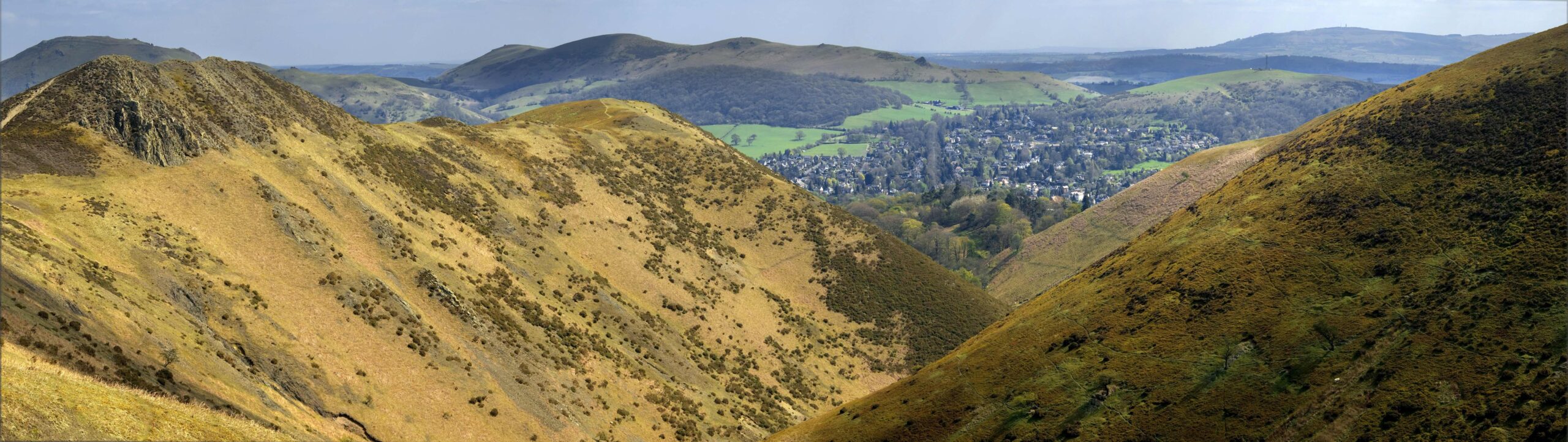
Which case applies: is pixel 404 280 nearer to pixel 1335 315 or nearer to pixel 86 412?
pixel 86 412

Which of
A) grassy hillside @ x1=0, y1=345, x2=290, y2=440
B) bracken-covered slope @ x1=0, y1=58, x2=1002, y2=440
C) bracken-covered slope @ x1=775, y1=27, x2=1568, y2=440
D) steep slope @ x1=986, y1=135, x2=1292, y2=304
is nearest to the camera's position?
grassy hillside @ x1=0, y1=345, x2=290, y2=440

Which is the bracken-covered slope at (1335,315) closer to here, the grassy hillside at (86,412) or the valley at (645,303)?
the valley at (645,303)

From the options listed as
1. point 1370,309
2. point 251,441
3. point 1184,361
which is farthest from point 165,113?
point 1370,309

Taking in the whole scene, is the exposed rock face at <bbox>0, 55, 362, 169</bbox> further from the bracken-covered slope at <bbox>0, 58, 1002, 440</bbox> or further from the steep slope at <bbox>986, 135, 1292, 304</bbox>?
the steep slope at <bbox>986, 135, 1292, 304</bbox>

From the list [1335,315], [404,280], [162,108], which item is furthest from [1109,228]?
[162,108]

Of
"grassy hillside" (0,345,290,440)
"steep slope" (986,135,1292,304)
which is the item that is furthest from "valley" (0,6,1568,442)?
"steep slope" (986,135,1292,304)

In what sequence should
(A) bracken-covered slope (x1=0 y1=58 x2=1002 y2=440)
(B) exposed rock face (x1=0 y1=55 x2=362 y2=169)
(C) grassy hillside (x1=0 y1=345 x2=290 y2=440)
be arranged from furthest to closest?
1. (B) exposed rock face (x1=0 y1=55 x2=362 y2=169)
2. (A) bracken-covered slope (x1=0 y1=58 x2=1002 y2=440)
3. (C) grassy hillside (x1=0 y1=345 x2=290 y2=440)
